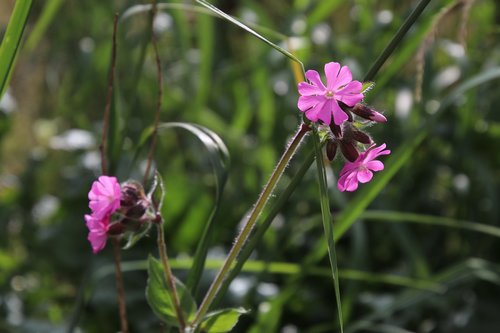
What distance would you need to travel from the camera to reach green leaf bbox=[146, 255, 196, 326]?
83cm

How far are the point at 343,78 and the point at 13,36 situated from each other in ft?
1.21

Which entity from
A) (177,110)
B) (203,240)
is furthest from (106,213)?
(177,110)

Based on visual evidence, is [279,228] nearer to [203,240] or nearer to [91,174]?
[91,174]

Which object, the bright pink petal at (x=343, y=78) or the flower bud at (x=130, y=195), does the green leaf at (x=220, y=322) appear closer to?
the flower bud at (x=130, y=195)

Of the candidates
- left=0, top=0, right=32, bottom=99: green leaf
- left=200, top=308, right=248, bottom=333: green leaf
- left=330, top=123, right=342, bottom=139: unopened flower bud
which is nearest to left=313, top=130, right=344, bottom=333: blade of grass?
left=330, top=123, right=342, bottom=139: unopened flower bud

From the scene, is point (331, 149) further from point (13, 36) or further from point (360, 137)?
point (13, 36)

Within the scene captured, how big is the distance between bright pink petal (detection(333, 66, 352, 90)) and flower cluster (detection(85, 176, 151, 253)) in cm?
22

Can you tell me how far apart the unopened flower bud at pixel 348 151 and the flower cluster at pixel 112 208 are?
0.20 meters

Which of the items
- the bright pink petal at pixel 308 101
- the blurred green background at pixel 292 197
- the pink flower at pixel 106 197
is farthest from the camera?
the blurred green background at pixel 292 197

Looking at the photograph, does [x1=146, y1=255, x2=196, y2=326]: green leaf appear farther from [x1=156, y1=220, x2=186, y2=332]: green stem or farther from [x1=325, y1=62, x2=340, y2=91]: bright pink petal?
[x1=325, y1=62, x2=340, y2=91]: bright pink petal

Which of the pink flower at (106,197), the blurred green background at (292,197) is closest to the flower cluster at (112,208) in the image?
the pink flower at (106,197)

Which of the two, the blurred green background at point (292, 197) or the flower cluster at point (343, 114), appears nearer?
the flower cluster at point (343, 114)

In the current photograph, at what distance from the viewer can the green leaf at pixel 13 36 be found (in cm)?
84

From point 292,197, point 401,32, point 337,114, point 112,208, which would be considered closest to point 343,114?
point 337,114
